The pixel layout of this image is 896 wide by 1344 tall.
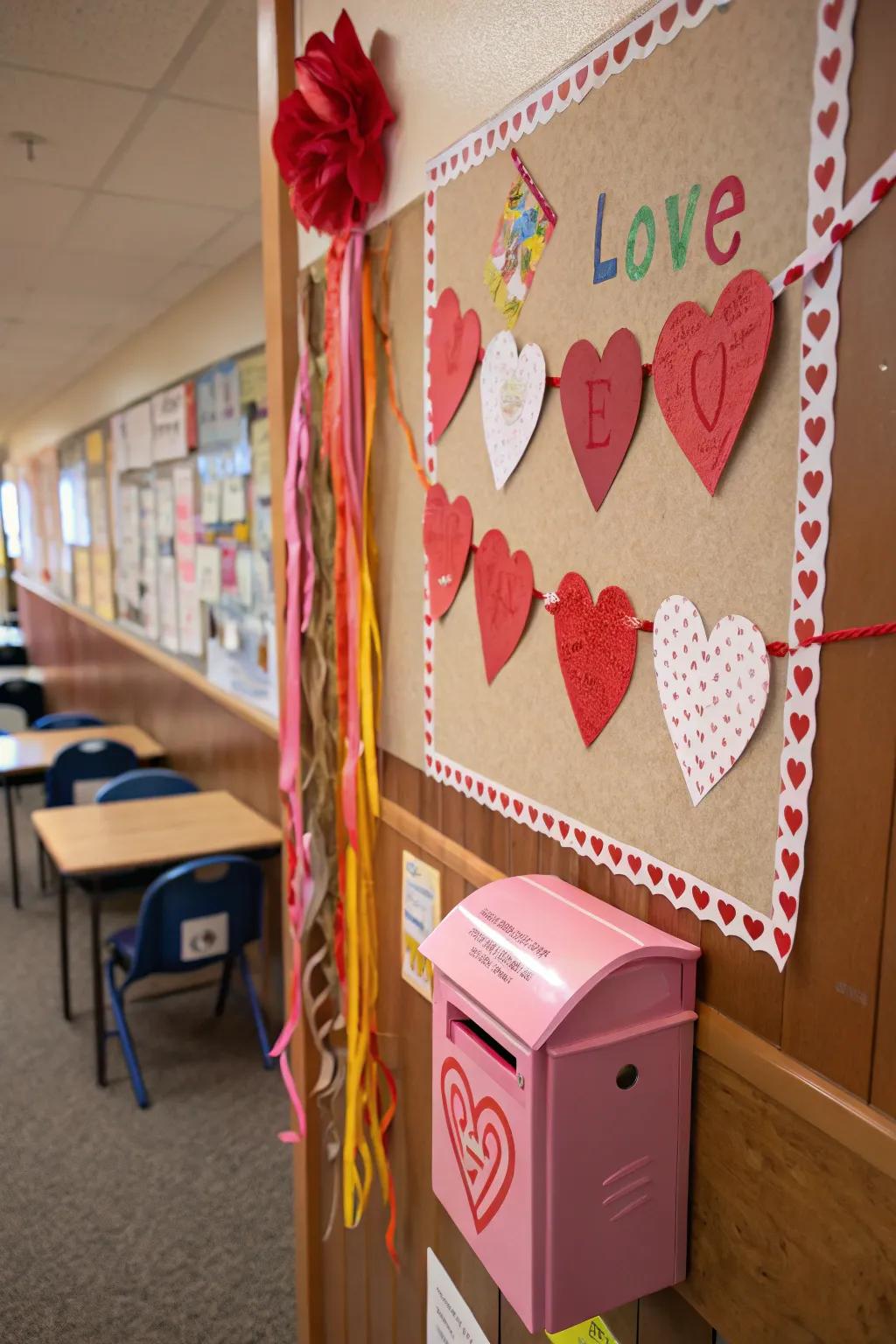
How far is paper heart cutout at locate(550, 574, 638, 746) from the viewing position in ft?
2.81

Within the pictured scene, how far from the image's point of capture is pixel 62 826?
3.50 m

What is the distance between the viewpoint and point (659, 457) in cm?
80

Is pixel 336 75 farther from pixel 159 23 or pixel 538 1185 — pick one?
pixel 538 1185

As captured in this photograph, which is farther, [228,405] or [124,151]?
[228,405]

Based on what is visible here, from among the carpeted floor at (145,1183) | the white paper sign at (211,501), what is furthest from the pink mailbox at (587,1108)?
the white paper sign at (211,501)

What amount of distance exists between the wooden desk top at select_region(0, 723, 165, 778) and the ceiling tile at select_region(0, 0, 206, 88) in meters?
3.12

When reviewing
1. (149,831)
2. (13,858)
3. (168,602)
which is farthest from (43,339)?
(149,831)

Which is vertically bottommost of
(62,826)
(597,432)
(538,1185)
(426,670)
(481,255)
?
(62,826)

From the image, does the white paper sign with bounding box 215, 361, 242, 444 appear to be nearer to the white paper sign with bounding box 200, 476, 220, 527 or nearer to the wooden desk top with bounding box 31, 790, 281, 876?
the white paper sign with bounding box 200, 476, 220, 527

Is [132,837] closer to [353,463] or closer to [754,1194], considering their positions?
[353,463]

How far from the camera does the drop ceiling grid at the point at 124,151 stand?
1912 mm

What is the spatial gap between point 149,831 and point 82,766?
3.83 ft

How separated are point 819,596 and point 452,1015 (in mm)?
563

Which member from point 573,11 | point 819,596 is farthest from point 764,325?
point 573,11
